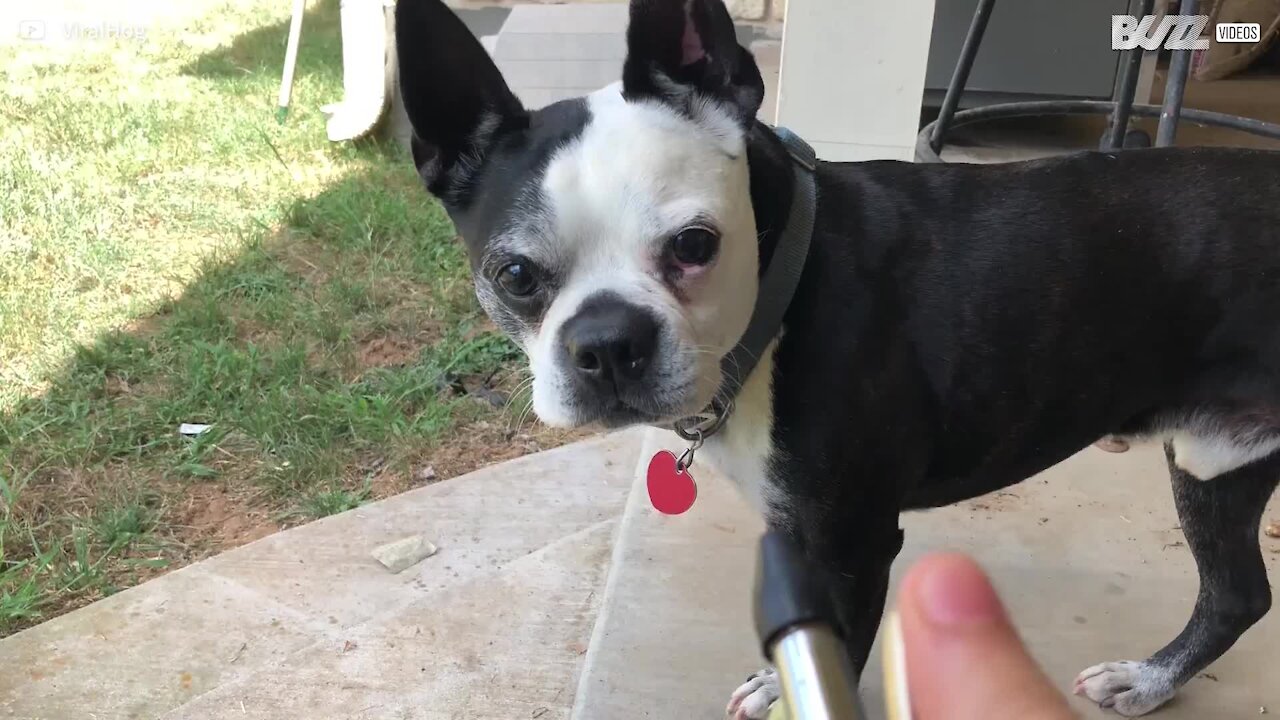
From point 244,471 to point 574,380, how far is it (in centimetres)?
173

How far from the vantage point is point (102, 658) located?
2250 millimetres

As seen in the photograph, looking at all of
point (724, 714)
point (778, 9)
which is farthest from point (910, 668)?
point (778, 9)

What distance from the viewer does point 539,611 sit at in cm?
235

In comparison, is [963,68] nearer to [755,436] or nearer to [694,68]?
[694,68]

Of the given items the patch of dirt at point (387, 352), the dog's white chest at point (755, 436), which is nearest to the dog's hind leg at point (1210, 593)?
the dog's white chest at point (755, 436)

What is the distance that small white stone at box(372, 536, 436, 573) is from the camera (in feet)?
8.23

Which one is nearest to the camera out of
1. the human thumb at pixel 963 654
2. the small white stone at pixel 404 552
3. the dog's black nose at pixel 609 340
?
the human thumb at pixel 963 654

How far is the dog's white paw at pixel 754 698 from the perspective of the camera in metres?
1.95

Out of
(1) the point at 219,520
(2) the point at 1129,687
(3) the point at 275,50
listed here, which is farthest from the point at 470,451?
(3) the point at 275,50

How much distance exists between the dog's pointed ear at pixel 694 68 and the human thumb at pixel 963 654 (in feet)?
4.36

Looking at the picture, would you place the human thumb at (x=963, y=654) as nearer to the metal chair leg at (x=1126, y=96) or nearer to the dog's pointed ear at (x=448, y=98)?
the dog's pointed ear at (x=448, y=98)

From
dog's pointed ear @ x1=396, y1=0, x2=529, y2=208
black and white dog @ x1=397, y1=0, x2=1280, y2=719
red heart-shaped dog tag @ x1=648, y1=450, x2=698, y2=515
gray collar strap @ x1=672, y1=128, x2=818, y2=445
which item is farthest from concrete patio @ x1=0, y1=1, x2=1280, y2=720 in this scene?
dog's pointed ear @ x1=396, y1=0, x2=529, y2=208

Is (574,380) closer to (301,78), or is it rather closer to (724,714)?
(724,714)

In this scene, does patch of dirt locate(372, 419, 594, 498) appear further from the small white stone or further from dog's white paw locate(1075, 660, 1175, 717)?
dog's white paw locate(1075, 660, 1175, 717)
